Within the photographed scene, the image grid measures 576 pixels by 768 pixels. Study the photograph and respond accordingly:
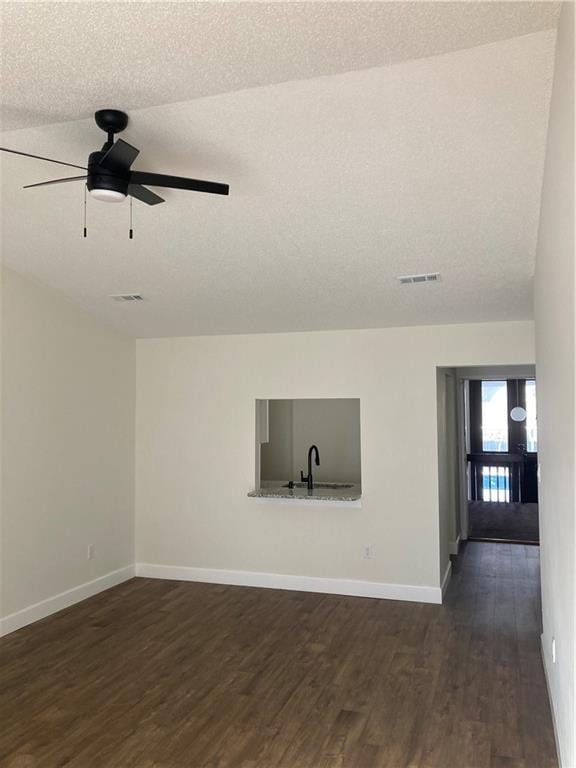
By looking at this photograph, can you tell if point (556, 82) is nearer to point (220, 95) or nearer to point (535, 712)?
point (220, 95)

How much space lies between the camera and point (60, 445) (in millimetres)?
5277

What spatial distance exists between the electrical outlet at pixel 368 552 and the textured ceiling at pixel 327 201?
2.02 metres

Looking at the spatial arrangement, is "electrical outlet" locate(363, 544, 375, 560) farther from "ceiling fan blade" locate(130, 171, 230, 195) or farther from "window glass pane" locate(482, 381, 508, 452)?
"window glass pane" locate(482, 381, 508, 452)

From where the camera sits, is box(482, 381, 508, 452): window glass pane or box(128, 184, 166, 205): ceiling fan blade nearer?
box(128, 184, 166, 205): ceiling fan blade

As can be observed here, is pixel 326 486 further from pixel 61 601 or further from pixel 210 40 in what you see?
pixel 210 40

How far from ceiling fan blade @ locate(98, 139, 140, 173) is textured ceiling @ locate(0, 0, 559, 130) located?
9.9 inches

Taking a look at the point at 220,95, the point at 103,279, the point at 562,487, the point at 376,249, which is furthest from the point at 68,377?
the point at 562,487

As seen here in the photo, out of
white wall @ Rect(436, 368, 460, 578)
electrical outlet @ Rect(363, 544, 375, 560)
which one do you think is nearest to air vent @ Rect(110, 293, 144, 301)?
white wall @ Rect(436, 368, 460, 578)

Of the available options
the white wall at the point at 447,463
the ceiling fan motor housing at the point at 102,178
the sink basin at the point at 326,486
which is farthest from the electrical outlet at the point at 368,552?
the ceiling fan motor housing at the point at 102,178

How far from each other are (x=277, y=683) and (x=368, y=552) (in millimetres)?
1933

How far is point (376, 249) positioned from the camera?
158 inches

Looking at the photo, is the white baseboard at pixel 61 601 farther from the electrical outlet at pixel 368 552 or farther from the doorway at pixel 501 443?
the doorway at pixel 501 443

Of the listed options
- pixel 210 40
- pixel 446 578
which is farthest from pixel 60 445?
pixel 210 40

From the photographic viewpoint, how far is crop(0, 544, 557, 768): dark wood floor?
3.10 meters
